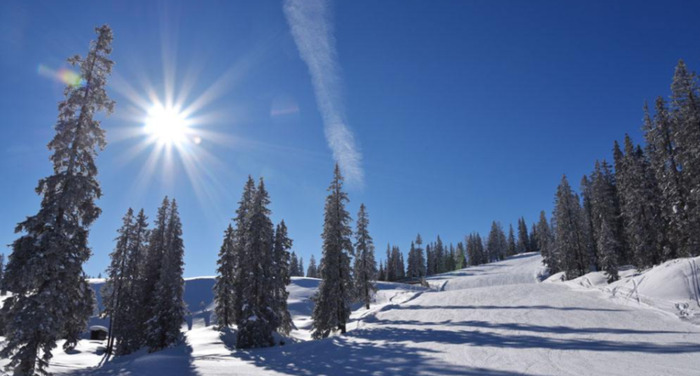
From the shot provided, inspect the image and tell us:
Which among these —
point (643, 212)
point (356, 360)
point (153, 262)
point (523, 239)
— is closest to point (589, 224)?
point (643, 212)

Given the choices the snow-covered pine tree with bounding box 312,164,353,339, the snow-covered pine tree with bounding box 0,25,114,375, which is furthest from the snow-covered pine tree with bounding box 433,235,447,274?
the snow-covered pine tree with bounding box 0,25,114,375

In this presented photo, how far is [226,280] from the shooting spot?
3491 centimetres

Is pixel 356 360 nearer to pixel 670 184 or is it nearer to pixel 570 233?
pixel 670 184

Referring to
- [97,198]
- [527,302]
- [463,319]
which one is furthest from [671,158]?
[97,198]

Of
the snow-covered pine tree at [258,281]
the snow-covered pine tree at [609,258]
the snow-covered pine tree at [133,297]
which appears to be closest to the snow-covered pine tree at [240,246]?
the snow-covered pine tree at [258,281]

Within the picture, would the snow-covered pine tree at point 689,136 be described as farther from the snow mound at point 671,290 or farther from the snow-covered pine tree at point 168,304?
the snow-covered pine tree at point 168,304

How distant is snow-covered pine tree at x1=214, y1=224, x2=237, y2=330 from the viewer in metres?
34.8

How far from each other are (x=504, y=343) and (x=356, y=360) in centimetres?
658

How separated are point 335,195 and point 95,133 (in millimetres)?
19661

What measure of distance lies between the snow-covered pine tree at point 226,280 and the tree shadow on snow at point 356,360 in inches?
678

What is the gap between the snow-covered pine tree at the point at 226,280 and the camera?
34.8 meters

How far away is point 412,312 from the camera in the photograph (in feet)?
95.4

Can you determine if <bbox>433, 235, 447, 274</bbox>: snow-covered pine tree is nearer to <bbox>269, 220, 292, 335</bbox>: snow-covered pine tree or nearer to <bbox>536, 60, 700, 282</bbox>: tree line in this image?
<bbox>536, 60, 700, 282</bbox>: tree line

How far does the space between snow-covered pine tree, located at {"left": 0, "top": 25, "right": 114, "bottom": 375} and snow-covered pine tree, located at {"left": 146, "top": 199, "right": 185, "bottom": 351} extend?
1515cm
